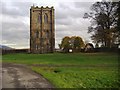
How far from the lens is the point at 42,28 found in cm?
9712

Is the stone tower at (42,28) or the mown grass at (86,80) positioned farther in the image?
the stone tower at (42,28)

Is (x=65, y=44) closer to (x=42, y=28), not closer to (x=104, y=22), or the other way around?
(x=42, y=28)

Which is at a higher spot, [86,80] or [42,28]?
[42,28]

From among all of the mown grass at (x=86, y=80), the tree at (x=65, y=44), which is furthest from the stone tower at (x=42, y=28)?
the mown grass at (x=86, y=80)

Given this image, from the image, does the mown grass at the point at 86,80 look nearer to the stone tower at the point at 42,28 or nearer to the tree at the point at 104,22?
the tree at the point at 104,22

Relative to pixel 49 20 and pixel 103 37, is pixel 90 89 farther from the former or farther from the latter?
pixel 49 20

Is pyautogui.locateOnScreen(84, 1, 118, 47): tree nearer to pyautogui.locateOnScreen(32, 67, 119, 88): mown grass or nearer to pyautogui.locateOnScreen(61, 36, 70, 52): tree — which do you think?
pyautogui.locateOnScreen(61, 36, 70, 52): tree

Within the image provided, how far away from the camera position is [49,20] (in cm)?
9819

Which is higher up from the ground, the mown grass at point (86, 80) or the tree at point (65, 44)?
the tree at point (65, 44)

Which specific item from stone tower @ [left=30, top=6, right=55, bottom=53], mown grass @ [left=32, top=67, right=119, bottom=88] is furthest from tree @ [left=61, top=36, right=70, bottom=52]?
mown grass @ [left=32, top=67, right=119, bottom=88]

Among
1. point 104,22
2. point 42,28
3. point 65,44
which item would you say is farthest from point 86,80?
point 65,44

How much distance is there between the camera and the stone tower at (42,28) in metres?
94.6

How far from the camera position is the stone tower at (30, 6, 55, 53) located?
94562 millimetres

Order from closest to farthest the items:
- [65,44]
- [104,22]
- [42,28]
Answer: [104,22] < [42,28] < [65,44]
